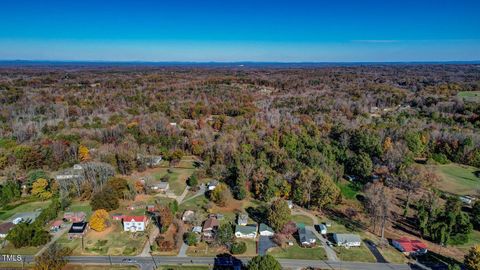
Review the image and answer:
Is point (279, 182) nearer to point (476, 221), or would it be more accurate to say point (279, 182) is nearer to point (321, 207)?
point (321, 207)

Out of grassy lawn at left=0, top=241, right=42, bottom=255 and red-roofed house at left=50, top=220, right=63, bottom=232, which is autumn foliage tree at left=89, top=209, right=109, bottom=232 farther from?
grassy lawn at left=0, top=241, right=42, bottom=255

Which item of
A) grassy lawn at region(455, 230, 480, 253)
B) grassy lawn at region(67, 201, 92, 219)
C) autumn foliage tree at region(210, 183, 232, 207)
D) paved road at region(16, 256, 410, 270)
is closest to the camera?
paved road at region(16, 256, 410, 270)

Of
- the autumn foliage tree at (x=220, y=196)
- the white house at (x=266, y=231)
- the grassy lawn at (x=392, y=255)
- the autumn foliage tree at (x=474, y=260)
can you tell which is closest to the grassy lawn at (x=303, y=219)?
the white house at (x=266, y=231)

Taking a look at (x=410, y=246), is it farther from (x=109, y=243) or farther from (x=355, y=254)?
(x=109, y=243)

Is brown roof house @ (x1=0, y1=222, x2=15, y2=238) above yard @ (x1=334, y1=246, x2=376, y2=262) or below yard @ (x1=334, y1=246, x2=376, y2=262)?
above

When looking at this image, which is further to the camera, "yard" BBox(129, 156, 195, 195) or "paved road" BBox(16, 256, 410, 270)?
"yard" BBox(129, 156, 195, 195)

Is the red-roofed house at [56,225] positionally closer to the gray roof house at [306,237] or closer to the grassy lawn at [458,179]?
the gray roof house at [306,237]

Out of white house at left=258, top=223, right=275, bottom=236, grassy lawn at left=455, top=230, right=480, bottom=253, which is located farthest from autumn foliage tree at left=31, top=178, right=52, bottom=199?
grassy lawn at left=455, top=230, right=480, bottom=253
